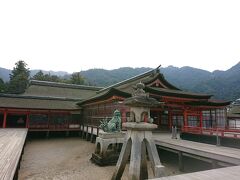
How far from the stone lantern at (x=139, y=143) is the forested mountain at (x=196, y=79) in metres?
64.0

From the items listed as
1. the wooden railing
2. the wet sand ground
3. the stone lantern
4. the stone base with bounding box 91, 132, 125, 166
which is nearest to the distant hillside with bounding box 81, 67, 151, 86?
the wet sand ground

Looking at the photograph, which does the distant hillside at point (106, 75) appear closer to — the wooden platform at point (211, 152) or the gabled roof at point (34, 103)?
the gabled roof at point (34, 103)

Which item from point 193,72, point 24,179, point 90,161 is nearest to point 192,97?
point 90,161

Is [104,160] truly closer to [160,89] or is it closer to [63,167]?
[63,167]

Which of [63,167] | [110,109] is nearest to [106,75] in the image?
[110,109]

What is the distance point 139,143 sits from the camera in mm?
8422

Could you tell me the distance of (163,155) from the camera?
591 inches

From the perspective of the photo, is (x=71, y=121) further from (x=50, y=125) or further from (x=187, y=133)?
(x=187, y=133)

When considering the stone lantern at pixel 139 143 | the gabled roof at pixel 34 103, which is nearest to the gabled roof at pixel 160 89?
the gabled roof at pixel 34 103

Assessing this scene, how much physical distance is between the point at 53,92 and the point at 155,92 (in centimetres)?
2200

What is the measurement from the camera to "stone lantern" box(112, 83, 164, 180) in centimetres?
816

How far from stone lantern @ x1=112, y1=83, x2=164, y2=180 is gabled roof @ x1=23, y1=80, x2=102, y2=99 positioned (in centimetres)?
2538

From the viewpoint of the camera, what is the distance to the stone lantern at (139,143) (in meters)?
8.16

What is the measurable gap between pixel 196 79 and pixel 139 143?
325 feet
